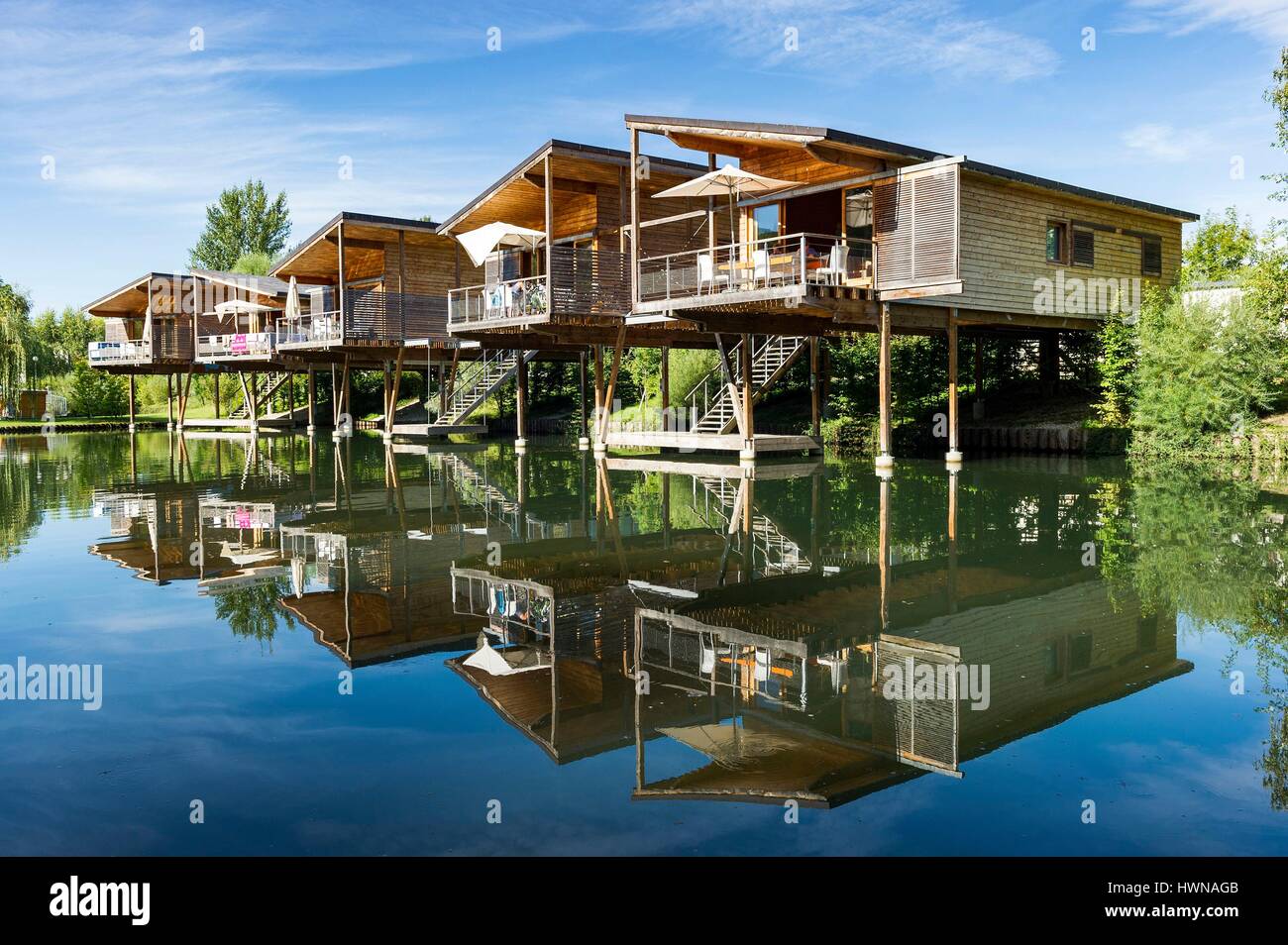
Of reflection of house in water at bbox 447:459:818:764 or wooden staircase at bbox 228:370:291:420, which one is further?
wooden staircase at bbox 228:370:291:420

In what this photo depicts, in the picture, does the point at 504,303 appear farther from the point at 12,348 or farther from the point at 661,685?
the point at 12,348

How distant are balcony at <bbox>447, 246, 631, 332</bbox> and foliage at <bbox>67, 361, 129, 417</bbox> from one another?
3956cm

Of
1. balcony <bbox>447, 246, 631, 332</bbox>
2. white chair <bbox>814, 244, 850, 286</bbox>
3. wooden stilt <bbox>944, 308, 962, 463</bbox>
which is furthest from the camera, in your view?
balcony <bbox>447, 246, 631, 332</bbox>

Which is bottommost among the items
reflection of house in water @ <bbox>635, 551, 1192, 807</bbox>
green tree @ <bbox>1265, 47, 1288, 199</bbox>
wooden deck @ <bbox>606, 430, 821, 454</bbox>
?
reflection of house in water @ <bbox>635, 551, 1192, 807</bbox>

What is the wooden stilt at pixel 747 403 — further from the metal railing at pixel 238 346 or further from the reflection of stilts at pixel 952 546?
the metal railing at pixel 238 346

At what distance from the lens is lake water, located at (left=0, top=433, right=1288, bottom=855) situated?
4512 millimetres

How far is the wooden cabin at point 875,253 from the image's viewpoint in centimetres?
1906

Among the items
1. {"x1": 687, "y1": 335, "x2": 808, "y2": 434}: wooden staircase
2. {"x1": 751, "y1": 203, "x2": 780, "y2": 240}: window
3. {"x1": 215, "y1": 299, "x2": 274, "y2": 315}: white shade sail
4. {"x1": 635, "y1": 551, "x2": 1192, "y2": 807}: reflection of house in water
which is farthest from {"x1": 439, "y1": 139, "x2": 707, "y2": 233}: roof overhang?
{"x1": 635, "y1": 551, "x2": 1192, "y2": 807}: reflection of house in water

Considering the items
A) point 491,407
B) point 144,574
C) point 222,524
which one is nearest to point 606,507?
point 222,524

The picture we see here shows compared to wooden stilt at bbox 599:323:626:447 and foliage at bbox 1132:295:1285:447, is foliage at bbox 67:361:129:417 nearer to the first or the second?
wooden stilt at bbox 599:323:626:447

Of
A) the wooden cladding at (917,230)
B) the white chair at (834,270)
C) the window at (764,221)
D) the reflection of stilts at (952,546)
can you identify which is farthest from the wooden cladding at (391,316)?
the reflection of stilts at (952,546)

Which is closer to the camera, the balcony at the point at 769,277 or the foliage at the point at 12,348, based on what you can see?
the balcony at the point at 769,277

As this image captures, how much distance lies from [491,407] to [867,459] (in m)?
19.5

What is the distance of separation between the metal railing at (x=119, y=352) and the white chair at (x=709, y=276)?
29.3m
